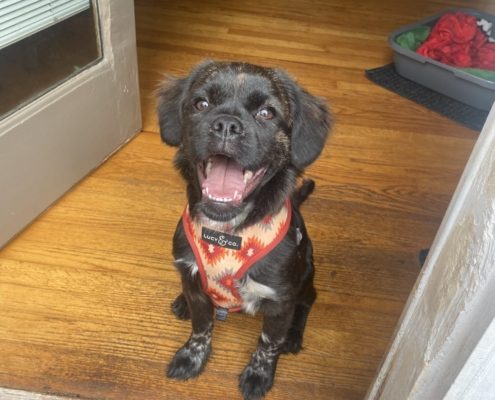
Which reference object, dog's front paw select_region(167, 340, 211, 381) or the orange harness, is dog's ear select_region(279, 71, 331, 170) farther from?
dog's front paw select_region(167, 340, 211, 381)

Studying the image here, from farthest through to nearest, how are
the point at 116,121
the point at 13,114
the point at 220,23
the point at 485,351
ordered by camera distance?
the point at 220,23 → the point at 116,121 → the point at 13,114 → the point at 485,351

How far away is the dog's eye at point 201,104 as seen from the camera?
1.25 meters

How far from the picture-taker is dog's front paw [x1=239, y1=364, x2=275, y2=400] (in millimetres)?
1440

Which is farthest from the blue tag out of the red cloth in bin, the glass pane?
the red cloth in bin

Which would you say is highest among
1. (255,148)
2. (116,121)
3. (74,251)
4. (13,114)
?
(255,148)

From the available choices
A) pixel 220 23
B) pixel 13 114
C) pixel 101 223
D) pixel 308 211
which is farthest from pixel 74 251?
pixel 220 23

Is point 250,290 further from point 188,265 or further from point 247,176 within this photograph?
point 247,176

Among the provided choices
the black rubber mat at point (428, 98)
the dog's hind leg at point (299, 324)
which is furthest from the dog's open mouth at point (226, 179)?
the black rubber mat at point (428, 98)

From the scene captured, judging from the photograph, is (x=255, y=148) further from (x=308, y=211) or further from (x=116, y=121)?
(x=116, y=121)

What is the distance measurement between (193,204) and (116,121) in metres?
1.12

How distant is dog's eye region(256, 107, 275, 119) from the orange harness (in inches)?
9.2

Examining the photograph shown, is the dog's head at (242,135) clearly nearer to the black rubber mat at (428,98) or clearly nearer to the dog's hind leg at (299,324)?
the dog's hind leg at (299,324)

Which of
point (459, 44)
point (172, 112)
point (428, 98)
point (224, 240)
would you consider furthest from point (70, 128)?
point (459, 44)

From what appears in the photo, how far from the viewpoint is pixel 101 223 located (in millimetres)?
1983
